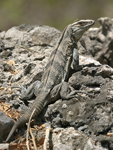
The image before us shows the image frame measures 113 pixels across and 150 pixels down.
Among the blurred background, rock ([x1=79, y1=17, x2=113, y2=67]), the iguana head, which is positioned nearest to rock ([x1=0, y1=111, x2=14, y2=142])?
the iguana head

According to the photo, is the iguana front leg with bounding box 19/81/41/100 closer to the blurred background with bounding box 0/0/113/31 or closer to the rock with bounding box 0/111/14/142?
the rock with bounding box 0/111/14/142

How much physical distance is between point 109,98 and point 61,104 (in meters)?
0.92

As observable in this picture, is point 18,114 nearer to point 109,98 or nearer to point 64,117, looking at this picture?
point 64,117

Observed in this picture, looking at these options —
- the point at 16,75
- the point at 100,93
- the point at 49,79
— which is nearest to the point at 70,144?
the point at 100,93

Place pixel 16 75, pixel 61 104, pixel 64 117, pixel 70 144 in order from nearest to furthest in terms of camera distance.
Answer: pixel 70 144 → pixel 64 117 → pixel 61 104 → pixel 16 75

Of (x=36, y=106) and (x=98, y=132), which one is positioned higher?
(x=36, y=106)

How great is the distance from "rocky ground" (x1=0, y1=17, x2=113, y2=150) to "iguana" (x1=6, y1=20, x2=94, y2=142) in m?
0.16

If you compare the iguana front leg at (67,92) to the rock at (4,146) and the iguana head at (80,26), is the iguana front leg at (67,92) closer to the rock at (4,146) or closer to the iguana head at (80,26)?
the rock at (4,146)

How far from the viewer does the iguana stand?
4.02m

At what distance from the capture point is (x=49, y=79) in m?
4.55

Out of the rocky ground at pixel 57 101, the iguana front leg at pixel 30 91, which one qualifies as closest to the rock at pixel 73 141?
the rocky ground at pixel 57 101

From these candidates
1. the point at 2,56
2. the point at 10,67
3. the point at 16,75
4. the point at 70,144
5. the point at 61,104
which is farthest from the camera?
the point at 2,56

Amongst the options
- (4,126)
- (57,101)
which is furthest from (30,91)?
(4,126)

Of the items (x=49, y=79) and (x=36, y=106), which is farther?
(x=49, y=79)
